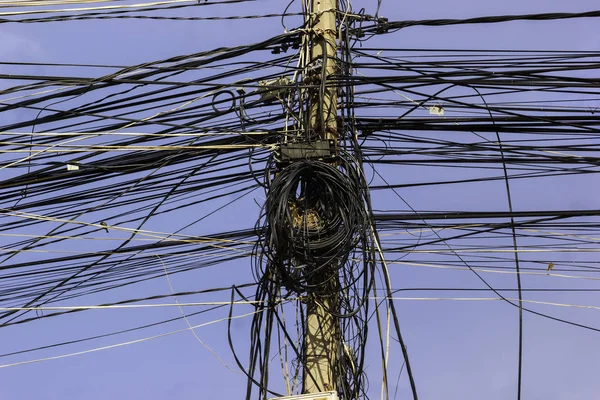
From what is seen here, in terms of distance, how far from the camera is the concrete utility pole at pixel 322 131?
650cm

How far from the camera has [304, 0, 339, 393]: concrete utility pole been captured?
650 cm

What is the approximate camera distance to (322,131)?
6918mm

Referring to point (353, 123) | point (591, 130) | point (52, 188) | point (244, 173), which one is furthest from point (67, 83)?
→ point (591, 130)

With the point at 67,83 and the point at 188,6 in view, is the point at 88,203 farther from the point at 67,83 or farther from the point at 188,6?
the point at 188,6

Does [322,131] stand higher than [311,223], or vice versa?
[322,131]

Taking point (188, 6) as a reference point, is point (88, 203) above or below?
below

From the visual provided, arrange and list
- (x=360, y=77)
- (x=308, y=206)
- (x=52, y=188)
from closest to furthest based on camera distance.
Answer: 1. (x=308, y=206)
2. (x=360, y=77)
3. (x=52, y=188)

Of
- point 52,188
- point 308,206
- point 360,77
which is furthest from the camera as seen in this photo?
point 52,188

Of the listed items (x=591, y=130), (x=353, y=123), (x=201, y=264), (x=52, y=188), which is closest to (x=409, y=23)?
(x=353, y=123)

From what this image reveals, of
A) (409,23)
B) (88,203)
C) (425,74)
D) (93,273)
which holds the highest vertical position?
(409,23)

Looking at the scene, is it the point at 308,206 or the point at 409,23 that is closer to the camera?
the point at 308,206

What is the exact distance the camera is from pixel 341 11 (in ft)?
25.3

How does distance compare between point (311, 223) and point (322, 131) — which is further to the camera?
point (322, 131)

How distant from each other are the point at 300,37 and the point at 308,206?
163 cm
